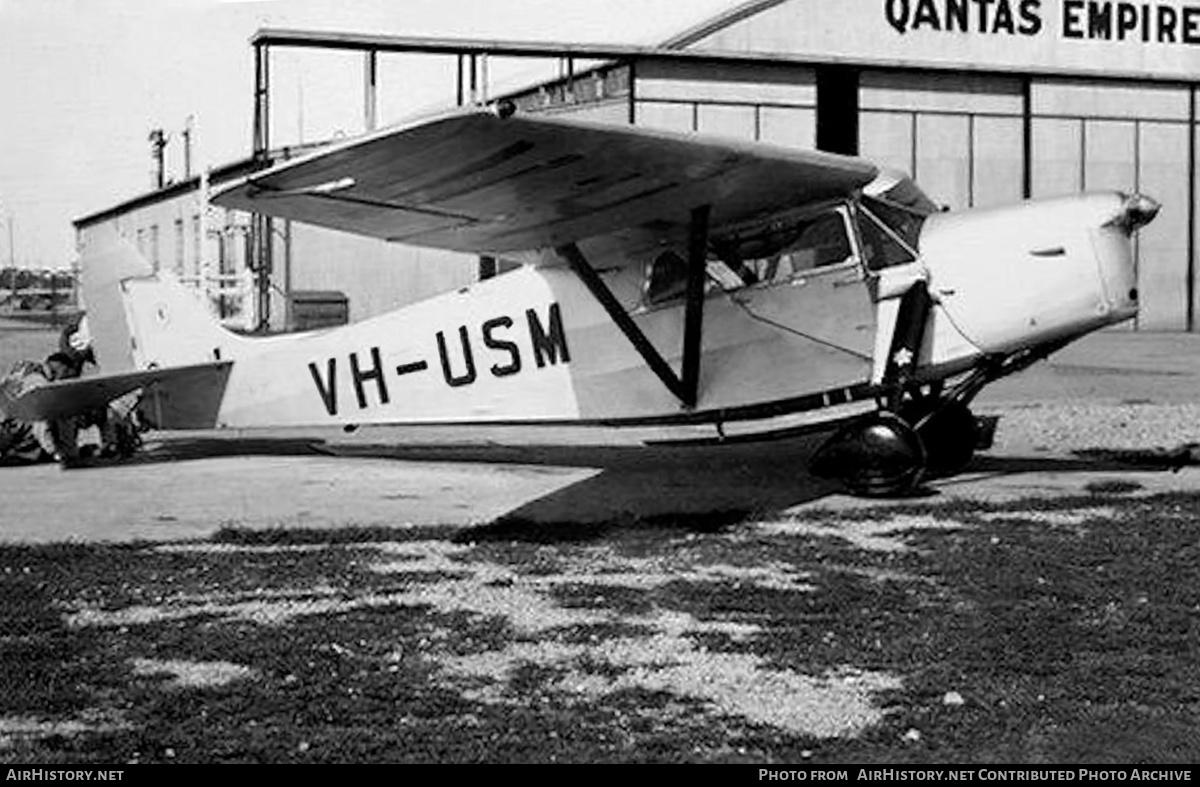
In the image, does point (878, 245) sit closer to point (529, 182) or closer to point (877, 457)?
point (877, 457)

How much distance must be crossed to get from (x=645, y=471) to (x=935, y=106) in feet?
96.9

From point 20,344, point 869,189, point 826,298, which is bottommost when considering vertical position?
point 20,344

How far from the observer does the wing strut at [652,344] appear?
1105cm

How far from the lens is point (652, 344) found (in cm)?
1174

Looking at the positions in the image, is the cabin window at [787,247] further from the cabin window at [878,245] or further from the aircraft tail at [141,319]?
the aircraft tail at [141,319]

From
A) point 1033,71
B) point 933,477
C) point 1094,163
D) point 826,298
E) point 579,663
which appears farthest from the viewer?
point 1094,163

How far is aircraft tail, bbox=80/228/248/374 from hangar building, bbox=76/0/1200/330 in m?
17.5

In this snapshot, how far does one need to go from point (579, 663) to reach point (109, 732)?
1.91 meters

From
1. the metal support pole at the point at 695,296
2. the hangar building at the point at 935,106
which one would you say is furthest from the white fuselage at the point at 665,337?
the hangar building at the point at 935,106

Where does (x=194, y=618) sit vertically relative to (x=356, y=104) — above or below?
below

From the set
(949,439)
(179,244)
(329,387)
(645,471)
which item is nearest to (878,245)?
(949,439)

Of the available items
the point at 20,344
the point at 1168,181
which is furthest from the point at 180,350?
the point at 1168,181

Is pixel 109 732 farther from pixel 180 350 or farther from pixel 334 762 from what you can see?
pixel 180 350

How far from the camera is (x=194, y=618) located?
7.13 m
